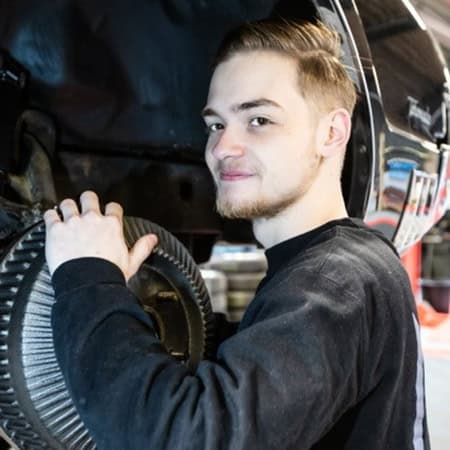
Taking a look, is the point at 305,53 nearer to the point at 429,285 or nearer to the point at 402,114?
the point at 402,114

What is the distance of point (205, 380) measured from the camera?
535 mm

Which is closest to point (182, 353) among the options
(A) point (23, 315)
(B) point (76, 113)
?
(A) point (23, 315)

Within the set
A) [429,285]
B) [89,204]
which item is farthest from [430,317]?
[89,204]

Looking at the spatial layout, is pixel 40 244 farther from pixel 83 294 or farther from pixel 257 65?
pixel 257 65

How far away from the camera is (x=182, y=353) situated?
35.6 inches

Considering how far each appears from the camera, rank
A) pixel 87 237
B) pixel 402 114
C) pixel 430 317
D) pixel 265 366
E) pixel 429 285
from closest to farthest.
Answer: pixel 265 366
pixel 87 237
pixel 402 114
pixel 430 317
pixel 429 285

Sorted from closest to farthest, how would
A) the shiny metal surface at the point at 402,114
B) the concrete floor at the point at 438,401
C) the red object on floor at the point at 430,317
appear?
the shiny metal surface at the point at 402,114 < the concrete floor at the point at 438,401 < the red object on floor at the point at 430,317

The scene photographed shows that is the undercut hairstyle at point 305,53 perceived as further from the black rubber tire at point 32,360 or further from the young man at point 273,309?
the black rubber tire at point 32,360

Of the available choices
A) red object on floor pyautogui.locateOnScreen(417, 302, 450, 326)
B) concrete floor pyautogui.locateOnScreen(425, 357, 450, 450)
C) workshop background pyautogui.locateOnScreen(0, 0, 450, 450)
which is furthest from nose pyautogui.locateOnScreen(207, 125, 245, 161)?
red object on floor pyautogui.locateOnScreen(417, 302, 450, 326)

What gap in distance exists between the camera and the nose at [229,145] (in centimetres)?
71

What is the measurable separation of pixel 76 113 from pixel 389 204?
573mm

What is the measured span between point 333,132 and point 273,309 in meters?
0.26

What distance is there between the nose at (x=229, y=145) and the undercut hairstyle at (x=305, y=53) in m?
0.09

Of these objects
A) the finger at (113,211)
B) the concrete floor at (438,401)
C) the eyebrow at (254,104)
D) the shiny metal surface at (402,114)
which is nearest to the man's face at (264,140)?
the eyebrow at (254,104)
